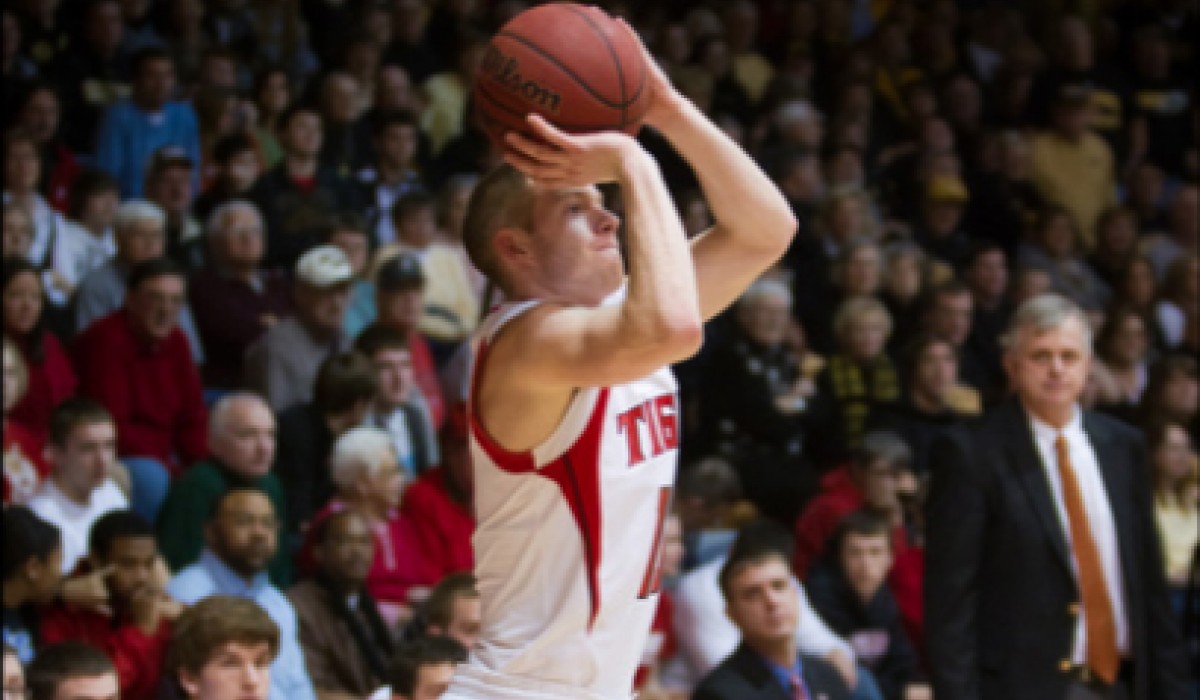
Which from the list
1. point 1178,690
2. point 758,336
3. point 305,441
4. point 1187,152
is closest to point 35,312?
point 305,441

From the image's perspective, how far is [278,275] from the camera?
939cm

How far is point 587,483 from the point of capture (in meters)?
3.34

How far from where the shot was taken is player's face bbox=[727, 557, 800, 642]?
6.34m

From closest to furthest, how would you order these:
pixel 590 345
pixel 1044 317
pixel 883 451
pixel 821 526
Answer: pixel 590 345, pixel 1044 317, pixel 821 526, pixel 883 451

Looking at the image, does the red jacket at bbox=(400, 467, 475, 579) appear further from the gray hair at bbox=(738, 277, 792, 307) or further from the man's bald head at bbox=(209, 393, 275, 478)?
the gray hair at bbox=(738, 277, 792, 307)

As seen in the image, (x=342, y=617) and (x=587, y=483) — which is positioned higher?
(x=587, y=483)

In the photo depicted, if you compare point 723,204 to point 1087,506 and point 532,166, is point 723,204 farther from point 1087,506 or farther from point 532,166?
point 1087,506

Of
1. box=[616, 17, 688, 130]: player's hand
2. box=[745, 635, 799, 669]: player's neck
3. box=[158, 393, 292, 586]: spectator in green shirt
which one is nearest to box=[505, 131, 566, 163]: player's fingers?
box=[616, 17, 688, 130]: player's hand

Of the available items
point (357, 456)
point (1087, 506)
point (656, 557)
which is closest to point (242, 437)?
point (357, 456)

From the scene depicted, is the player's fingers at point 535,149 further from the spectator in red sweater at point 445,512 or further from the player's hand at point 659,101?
the spectator in red sweater at point 445,512

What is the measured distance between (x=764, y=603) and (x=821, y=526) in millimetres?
2201

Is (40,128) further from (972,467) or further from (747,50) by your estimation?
(972,467)

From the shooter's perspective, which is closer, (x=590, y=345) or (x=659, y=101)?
(x=590, y=345)

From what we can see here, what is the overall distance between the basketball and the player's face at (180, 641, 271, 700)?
8.61 ft
